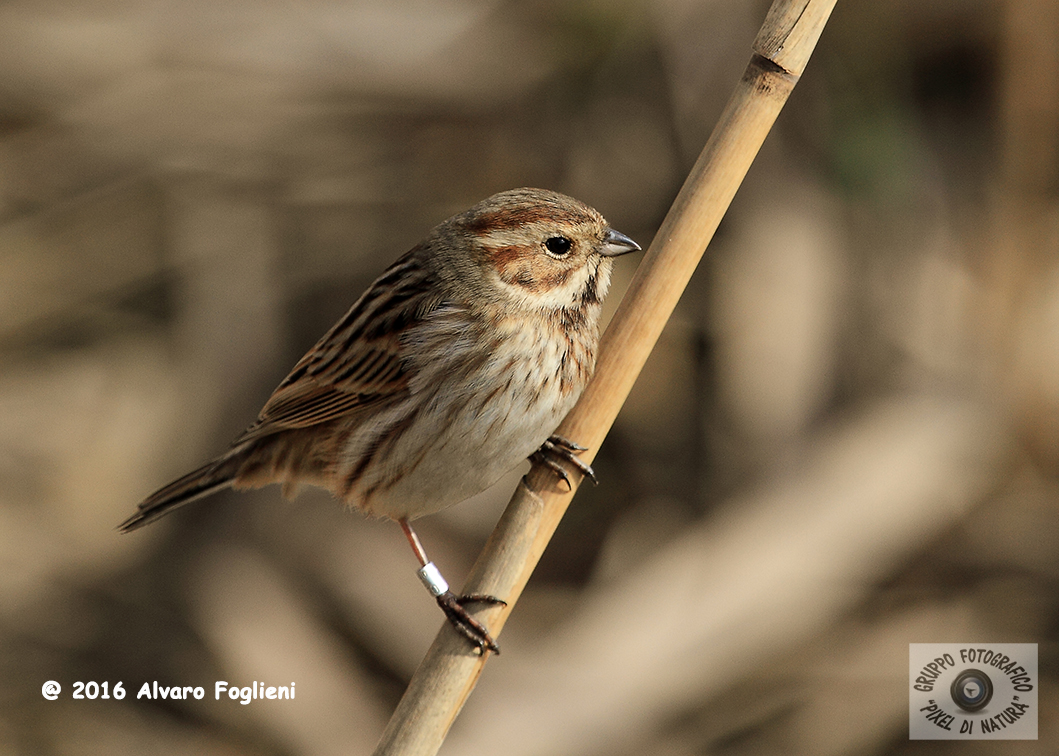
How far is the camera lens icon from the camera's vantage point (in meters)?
2.75

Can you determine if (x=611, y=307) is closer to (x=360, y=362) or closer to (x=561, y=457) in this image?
(x=360, y=362)

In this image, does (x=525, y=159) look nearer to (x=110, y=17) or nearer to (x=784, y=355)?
(x=784, y=355)

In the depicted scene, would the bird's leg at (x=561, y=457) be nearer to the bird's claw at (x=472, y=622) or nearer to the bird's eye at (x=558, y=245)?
the bird's claw at (x=472, y=622)

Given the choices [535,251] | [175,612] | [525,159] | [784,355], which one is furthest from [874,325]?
[175,612]

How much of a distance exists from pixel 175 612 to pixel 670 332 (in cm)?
239

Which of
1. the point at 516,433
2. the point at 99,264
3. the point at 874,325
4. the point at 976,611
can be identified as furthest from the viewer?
the point at 99,264

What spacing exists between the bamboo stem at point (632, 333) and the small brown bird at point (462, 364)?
127 millimetres

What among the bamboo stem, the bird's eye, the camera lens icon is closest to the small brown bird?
the bird's eye

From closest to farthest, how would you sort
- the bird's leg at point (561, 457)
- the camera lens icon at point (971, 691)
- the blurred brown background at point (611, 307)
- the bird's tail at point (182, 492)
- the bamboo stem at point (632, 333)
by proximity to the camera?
the bamboo stem at point (632, 333)
the bird's leg at point (561, 457)
the bird's tail at point (182, 492)
the camera lens icon at point (971, 691)
the blurred brown background at point (611, 307)

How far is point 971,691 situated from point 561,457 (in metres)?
1.45

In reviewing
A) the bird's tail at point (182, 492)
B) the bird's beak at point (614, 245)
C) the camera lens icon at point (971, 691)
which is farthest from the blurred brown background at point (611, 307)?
the bird's beak at point (614, 245)

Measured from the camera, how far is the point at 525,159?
167 inches

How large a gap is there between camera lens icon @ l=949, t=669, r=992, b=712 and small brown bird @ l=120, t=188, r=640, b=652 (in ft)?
4.66

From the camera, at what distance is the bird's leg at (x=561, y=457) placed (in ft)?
6.54
